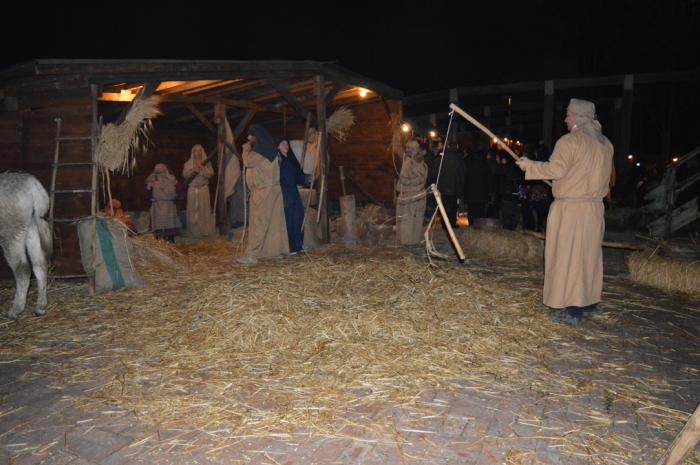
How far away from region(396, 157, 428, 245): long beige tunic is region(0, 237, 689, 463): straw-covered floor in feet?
8.63

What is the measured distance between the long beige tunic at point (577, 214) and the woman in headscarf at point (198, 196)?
721 cm

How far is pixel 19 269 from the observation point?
5680mm

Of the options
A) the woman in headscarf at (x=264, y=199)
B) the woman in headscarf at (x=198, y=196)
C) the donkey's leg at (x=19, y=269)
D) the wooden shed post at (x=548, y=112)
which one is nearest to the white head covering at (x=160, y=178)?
the woman in headscarf at (x=198, y=196)

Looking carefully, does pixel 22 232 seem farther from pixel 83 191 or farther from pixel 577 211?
pixel 577 211

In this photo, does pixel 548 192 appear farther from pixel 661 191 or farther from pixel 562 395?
pixel 562 395

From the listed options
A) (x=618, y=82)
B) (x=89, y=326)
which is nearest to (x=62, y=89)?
(x=89, y=326)

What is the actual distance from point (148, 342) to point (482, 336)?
9.69 feet

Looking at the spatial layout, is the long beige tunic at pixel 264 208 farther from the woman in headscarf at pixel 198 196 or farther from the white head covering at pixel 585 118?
the white head covering at pixel 585 118

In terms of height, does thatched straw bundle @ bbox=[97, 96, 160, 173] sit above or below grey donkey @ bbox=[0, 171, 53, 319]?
above

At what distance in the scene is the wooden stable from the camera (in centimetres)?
670

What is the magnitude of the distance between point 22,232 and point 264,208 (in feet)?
10.9

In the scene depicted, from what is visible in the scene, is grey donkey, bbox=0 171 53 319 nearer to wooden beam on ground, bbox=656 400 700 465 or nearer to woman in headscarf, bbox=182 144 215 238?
woman in headscarf, bbox=182 144 215 238

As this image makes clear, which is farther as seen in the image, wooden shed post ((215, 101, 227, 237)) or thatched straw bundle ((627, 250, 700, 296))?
wooden shed post ((215, 101, 227, 237))

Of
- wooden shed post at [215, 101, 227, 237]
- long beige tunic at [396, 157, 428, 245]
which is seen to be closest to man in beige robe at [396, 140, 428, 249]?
long beige tunic at [396, 157, 428, 245]
